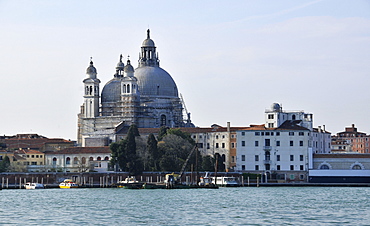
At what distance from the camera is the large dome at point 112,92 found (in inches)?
4301

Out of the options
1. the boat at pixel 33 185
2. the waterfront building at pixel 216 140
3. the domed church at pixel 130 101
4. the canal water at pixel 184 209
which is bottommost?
the canal water at pixel 184 209

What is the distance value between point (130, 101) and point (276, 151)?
2146cm

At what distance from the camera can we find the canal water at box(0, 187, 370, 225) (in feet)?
146

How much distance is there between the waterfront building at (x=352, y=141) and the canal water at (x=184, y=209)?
69135 mm

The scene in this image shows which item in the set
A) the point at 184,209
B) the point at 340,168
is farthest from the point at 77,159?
the point at 184,209

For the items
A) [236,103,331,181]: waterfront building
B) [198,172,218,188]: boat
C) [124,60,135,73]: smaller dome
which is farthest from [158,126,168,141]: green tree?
[124,60,135,73]: smaller dome

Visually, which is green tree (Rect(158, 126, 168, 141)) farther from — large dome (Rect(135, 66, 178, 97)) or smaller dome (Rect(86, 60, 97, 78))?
large dome (Rect(135, 66, 178, 97))

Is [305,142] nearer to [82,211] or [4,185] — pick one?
[4,185]

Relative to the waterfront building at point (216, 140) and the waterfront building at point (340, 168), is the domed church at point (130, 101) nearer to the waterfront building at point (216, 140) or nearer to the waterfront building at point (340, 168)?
the waterfront building at point (216, 140)

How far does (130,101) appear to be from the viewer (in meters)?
106

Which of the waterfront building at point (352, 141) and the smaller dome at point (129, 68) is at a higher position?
the smaller dome at point (129, 68)

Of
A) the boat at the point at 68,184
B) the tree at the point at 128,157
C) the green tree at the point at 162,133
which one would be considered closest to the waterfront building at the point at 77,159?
the green tree at the point at 162,133

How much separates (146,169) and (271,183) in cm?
1076

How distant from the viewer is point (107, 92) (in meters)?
110
